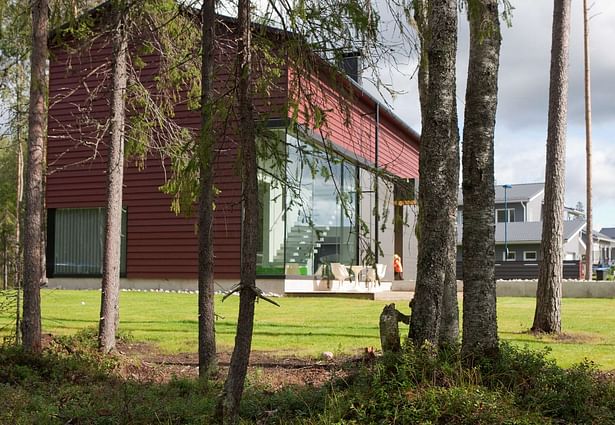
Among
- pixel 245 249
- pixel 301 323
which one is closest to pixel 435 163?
pixel 245 249

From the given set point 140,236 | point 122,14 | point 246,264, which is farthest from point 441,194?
point 140,236

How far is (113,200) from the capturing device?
29.4 ft

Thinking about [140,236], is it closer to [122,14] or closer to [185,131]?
[185,131]

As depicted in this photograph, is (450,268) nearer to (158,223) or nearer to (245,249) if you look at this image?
(245,249)

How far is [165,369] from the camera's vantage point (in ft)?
27.5

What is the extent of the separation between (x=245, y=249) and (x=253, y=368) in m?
3.52

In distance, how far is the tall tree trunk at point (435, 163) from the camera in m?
5.61

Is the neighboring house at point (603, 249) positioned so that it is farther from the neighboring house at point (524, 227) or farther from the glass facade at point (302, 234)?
the glass facade at point (302, 234)

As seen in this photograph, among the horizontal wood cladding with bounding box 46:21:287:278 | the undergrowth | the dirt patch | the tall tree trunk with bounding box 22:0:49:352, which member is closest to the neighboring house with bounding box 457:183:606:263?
the horizontal wood cladding with bounding box 46:21:287:278

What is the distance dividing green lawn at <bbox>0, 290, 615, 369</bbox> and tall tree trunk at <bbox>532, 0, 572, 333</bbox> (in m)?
0.67

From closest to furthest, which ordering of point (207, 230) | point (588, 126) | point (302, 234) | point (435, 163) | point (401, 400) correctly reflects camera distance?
point (401, 400)
point (435, 163)
point (207, 230)
point (302, 234)
point (588, 126)

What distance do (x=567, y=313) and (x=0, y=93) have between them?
40.4ft

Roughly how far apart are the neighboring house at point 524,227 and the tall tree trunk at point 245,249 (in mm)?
37566

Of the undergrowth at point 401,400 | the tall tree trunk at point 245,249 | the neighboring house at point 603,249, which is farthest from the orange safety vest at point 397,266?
the neighboring house at point 603,249
